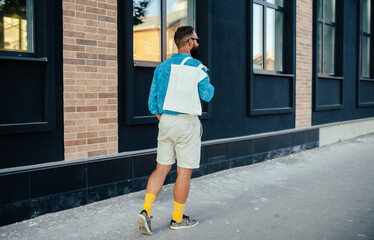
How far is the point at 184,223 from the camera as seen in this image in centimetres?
365

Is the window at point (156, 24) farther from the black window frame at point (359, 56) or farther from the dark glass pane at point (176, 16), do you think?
the black window frame at point (359, 56)

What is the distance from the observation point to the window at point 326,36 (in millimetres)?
9789

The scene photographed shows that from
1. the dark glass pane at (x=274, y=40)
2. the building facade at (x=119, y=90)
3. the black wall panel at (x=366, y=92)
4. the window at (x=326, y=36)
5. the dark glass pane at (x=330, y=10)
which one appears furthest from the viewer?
the black wall panel at (x=366, y=92)

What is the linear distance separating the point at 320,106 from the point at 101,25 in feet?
21.0

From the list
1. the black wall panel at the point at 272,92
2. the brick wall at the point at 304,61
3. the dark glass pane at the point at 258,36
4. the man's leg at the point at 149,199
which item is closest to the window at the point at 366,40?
the brick wall at the point at 304,61

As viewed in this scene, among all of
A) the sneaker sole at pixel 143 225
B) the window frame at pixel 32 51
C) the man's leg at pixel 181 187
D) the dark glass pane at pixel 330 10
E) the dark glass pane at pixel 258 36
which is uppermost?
the dark glass pane at pixel 330 10

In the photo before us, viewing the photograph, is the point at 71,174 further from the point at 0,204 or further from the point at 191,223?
the point at 191,223

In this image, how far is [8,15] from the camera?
412cm

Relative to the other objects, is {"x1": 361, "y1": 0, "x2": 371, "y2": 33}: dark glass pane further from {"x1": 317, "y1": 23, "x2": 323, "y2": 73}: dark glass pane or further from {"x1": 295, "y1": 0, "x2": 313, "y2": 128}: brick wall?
{"x1": 295, "y1": 0, "x2": 313, "y2": 128}: brick wall

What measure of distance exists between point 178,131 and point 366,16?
36.7ft

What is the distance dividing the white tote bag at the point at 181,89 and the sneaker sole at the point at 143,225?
39.8 inches

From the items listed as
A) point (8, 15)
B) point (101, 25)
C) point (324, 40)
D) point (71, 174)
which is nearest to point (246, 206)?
point (71, 174)

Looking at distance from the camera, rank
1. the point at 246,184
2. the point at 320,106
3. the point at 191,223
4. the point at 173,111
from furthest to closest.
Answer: the point at 320,106, the point at 246,184, the point at 191,223, the point at 173,111

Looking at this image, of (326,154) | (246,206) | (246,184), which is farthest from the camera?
(326,154)
